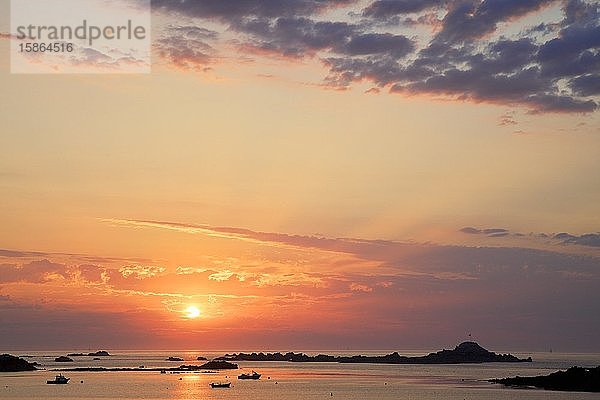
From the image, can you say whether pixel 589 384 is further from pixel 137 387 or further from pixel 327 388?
pixel 137 387

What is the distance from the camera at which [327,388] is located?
5453 inches

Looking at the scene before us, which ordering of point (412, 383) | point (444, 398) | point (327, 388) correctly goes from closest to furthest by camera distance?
point (444, 398) < point (327, 388) < point (412, 383)

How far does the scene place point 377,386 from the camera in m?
144

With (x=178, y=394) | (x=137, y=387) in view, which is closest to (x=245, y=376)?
(x=137, y=387)

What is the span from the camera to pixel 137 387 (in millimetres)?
144125

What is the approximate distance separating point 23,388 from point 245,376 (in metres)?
52.9

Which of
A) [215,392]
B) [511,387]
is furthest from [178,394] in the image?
[511,387]

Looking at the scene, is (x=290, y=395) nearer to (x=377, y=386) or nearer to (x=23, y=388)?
(x=377, y=386)

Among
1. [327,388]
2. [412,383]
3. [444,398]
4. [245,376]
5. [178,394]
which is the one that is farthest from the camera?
[245,376]

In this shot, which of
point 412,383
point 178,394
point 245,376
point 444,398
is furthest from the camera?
point 245,376

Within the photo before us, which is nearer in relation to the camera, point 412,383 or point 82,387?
point 82,387

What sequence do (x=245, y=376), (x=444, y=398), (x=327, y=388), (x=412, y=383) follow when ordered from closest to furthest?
(x=444, y=398)
(x=327, y=388)
(x=412, y=383)
(x=245, y=376)

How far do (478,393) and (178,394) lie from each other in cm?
4906

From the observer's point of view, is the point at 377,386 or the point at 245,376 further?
the point at 245,376
